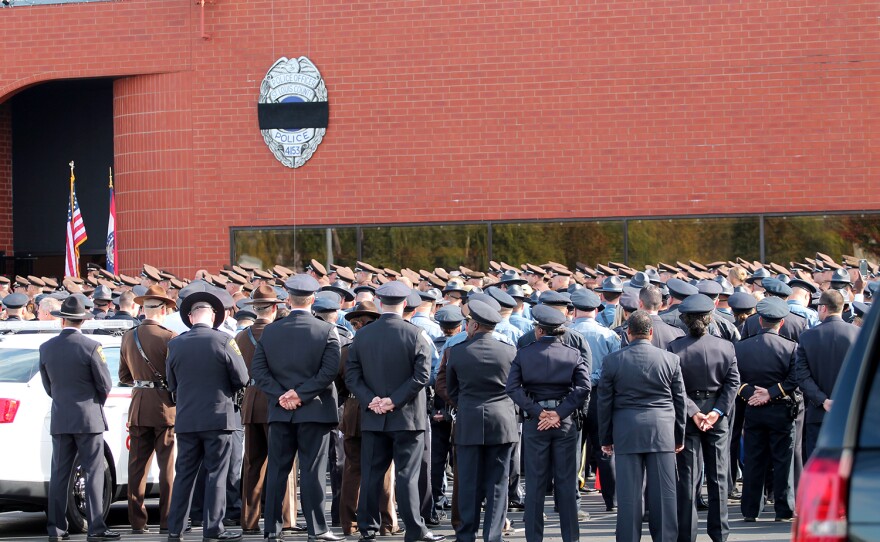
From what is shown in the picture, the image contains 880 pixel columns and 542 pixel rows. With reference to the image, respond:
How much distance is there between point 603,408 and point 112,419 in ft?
14.8

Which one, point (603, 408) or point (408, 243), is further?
point (408, 243)

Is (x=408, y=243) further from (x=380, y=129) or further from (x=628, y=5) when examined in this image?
(x=628, y=5)

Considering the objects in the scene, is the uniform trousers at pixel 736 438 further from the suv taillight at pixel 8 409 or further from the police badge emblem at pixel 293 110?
the police badge emblem at pixel 293 110

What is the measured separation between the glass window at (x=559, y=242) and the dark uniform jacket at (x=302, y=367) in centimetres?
1587

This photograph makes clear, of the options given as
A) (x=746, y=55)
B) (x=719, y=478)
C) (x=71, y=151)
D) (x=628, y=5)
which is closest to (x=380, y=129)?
(x=628, y=5)

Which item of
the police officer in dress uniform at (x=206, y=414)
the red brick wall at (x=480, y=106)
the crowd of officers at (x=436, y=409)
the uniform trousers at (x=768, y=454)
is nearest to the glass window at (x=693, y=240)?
the red brick wall at (x=480, y=106)

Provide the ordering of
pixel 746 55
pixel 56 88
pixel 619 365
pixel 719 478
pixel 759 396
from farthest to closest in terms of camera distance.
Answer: pixel 56 88 < pixel 746 55 < pixel 759 396 < pixel 719 478 < pixel 619 365

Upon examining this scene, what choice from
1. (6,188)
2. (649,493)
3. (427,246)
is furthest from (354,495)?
(6,188)

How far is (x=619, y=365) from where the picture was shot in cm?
889

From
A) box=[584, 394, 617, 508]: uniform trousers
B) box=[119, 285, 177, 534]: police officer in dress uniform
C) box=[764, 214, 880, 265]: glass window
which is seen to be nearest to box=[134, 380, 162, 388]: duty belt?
box=[119, 285, 177, 534]: police officer in dress uniform

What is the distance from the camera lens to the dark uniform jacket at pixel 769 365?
10.6 meters

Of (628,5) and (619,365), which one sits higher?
(628,5)

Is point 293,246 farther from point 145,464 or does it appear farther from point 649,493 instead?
point 649,493

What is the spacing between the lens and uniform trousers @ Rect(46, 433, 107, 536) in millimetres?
10125
